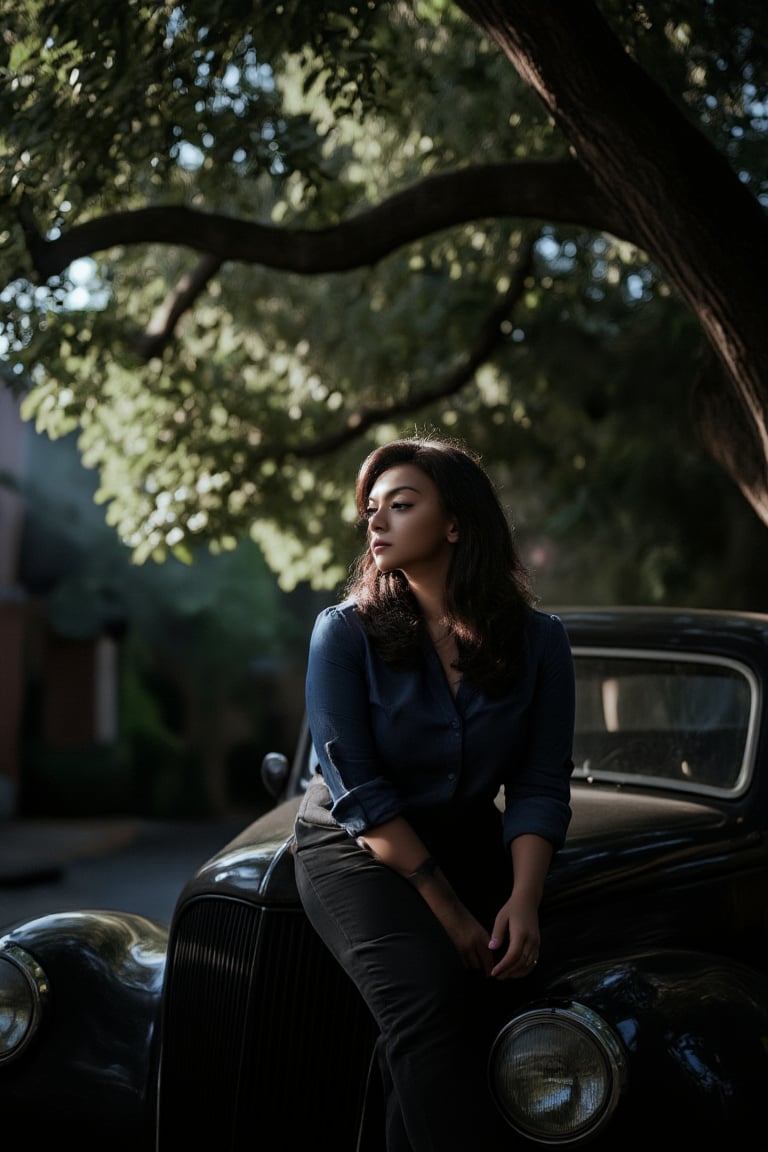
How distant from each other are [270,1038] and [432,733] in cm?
85

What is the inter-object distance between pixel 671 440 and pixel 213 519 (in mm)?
3455

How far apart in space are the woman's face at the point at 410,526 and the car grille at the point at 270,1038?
0.84m

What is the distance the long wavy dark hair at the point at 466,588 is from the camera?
2.90 m

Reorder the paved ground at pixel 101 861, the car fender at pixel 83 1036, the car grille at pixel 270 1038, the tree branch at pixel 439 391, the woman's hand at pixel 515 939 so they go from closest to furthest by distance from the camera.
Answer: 1. the woman's hand at pixel 515 939
2. the car grille at pixel 270 1038
3. the car fender at pixel 83 1036
4. the tree branch at pixel 439 391
5. the paved ground at pixel 101 861

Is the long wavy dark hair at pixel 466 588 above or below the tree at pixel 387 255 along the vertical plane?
below

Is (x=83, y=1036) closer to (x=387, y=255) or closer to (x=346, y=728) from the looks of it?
(x=346, y=728)

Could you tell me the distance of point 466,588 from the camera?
2928 mm

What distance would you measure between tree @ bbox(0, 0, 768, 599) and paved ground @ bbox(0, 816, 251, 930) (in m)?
2.99

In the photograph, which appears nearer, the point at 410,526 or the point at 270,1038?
the point at 410,526

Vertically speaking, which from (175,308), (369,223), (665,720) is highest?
(175,308)

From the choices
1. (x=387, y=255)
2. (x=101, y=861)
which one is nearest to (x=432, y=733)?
(x=387, y=255)

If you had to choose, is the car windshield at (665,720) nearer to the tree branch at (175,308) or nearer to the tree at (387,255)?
the tree at (387,255)

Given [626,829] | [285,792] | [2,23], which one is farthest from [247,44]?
[626,829]

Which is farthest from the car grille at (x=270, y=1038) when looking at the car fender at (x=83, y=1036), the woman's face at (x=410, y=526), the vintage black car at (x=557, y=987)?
the woman's face at (x=410, y=526)
